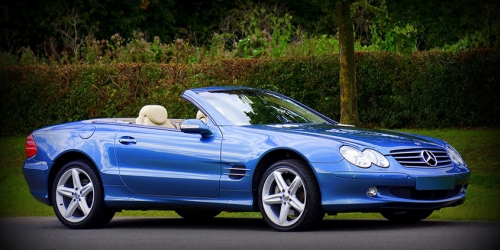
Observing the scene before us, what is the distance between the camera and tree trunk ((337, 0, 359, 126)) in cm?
1596

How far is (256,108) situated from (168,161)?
3.75 feet

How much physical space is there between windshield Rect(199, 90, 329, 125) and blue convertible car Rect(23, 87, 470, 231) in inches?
0.5

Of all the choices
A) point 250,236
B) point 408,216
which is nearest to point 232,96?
point 250,236

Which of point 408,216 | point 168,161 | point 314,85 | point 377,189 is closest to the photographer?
point 377,189

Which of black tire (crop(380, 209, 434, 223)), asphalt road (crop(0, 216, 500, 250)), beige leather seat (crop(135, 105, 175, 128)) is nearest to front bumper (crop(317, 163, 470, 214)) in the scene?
asphalt road (crop(0, 216, 500, 250))

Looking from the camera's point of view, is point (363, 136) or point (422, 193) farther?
point (363, 136)

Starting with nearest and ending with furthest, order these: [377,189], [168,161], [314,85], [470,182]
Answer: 1. [377,189]
2. [168,161]
3. [470,182]
4. [314,85]

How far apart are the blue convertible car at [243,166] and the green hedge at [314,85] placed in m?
9.43

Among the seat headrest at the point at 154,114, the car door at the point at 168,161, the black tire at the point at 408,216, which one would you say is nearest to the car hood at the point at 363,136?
the car door at the point at 168,161

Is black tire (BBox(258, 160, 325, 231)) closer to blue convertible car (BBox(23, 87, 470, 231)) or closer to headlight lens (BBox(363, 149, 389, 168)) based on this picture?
blue convertible car (BBox(23, 87, 470, 231))

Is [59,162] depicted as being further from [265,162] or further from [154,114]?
[265,162]

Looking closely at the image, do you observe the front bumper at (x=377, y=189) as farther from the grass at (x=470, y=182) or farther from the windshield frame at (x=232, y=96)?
the grass at (x=470, y=182)

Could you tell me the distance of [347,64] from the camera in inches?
644

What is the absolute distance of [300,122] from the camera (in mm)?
10695
